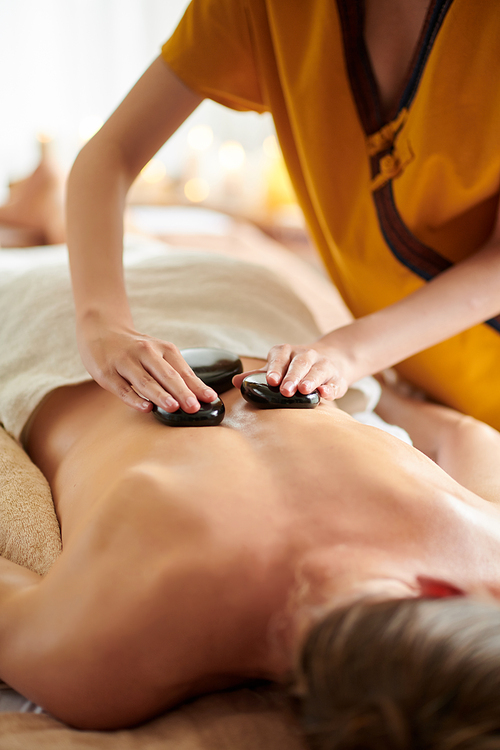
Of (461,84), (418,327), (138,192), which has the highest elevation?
(461,84)

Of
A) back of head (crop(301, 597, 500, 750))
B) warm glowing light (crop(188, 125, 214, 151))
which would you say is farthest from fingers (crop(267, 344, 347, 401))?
warm glowing light (crop(188, 125, 214, 151))

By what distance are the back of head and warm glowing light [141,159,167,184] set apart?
170 inches

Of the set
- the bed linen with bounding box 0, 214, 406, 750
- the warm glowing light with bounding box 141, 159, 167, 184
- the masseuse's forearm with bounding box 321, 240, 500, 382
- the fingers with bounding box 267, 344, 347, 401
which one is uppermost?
the masseuse's forearm with bounding box 321, 240, 500, 382

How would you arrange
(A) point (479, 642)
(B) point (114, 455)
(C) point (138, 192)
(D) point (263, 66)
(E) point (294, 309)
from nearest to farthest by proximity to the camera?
(A) point (479, 642) → (B) point (114, 455) → (D) point (263, 66) → (E) point (294, 309) → (C) point (138, 192)

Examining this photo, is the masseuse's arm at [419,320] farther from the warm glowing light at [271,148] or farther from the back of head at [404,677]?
the warm glowing light at [271,148]

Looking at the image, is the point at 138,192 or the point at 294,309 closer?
the point at 294,309

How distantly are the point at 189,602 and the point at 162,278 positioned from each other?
859mm

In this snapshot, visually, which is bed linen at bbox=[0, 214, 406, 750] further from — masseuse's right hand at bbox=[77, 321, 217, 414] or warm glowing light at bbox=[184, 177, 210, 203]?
warm glowing light at bbox=[184, 177, 210, 203]

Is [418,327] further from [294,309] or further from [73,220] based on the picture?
[73,220]

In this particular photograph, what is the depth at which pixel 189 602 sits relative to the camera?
54cm

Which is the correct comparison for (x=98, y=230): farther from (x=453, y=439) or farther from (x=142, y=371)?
(x=453, y=439)

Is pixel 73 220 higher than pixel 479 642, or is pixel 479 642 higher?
pixel 73 220

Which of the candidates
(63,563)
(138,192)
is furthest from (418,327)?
(138,192)

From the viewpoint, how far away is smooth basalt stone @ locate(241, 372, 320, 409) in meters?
0.77
